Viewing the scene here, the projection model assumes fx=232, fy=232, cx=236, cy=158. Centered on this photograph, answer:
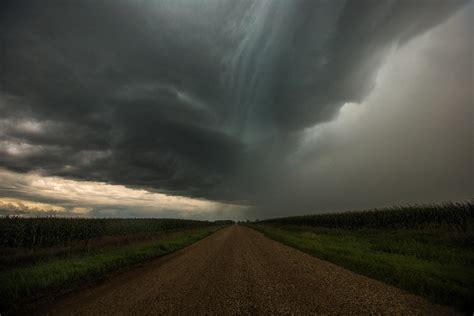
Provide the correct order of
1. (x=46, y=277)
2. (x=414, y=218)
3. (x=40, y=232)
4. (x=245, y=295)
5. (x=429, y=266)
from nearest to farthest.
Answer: (x=245, y=295) < (x=46, y=277) < (x=429, y=266) < (x=40, y=232) < (x=414, y=218)

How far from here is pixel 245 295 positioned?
7195 mm

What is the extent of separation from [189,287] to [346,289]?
17.5 ft

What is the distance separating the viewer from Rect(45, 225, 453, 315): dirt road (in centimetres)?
612

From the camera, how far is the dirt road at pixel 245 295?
20.1 ft

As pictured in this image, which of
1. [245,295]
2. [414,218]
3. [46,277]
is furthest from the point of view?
[414,218]

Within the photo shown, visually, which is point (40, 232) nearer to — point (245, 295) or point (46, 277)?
point (46, 277)

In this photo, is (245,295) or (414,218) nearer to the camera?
(245,295)

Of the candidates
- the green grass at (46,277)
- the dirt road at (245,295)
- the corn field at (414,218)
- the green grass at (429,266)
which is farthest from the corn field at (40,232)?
the corn field at (414,218)

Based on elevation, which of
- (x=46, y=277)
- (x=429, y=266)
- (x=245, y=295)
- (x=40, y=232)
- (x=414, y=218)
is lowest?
(x=46, y=277)

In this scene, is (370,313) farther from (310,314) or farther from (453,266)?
(453,266)

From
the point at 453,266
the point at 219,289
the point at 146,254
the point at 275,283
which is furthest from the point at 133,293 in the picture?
the point at 453,266

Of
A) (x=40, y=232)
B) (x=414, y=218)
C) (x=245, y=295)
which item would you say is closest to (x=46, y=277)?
(x=245, y=295)

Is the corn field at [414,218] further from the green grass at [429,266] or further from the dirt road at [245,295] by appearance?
the dirt road at [245,295]

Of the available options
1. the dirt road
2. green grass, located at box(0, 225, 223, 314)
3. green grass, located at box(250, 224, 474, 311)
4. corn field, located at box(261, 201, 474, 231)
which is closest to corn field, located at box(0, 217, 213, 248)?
green grass, located at box(0, 225, 223, 314)
